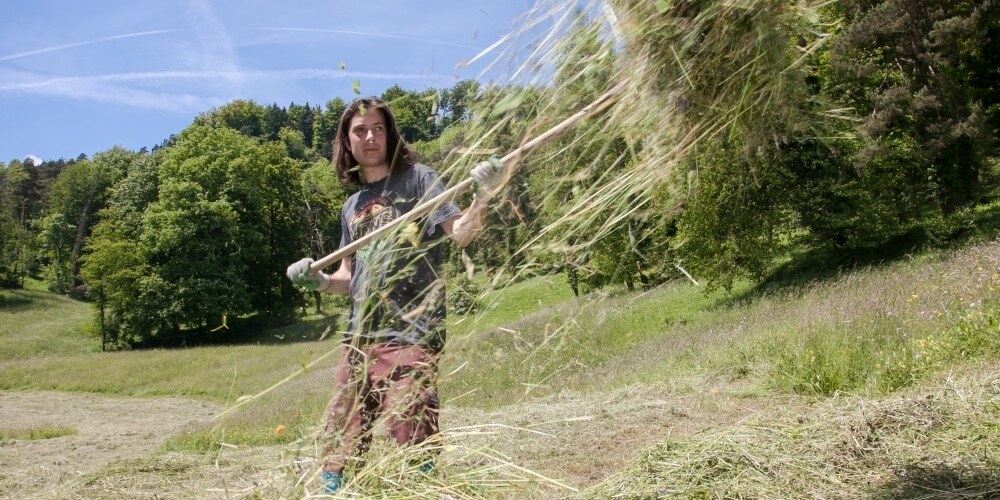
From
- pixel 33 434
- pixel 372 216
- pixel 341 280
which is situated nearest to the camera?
pixel 372 216

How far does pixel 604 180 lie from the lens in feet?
9.74

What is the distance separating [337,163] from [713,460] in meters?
2.22

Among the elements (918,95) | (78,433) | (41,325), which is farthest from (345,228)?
(41,325)

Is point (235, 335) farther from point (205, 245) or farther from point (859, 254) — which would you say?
point (859, 254)

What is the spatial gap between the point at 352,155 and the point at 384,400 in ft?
3.65

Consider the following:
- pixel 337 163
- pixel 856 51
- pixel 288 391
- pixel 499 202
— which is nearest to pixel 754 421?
pixel 499 202

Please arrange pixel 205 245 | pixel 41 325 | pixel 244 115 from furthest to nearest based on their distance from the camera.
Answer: pixel 244 115 < pixel 41 325 < pixel 205 245

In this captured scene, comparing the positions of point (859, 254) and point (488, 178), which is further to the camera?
point (859, 254)

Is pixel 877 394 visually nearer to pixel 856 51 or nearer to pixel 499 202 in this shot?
pixel 499 202

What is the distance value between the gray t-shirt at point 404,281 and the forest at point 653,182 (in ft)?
0.45

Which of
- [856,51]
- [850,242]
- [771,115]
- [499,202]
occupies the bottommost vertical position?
[850,242]

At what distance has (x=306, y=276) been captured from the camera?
279 cm

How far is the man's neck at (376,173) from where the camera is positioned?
3.11 meters

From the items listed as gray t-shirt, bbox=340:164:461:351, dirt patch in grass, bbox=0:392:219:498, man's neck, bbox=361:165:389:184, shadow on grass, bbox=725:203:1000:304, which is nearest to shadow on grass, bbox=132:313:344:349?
dirt patch in grass, bbox=0:392:219:498
